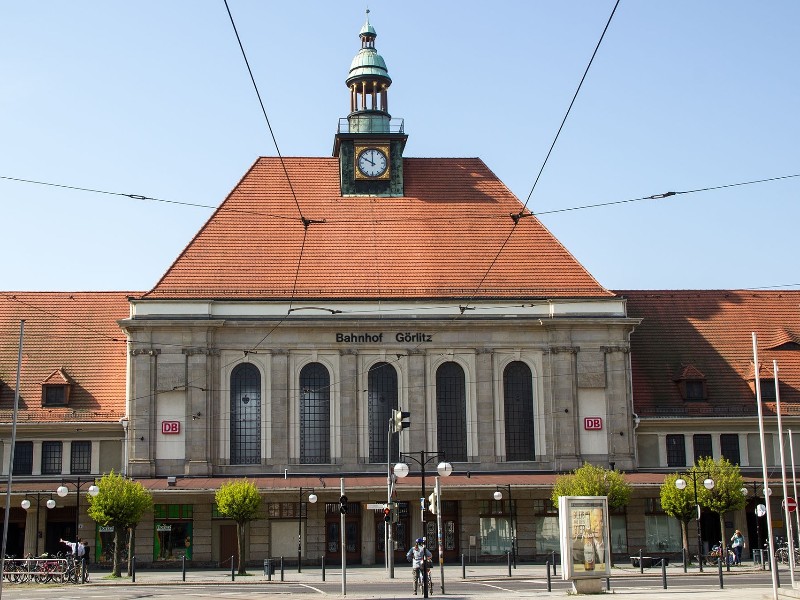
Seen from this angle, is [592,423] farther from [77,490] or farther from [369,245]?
[77,490]

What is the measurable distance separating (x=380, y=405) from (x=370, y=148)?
14695mm

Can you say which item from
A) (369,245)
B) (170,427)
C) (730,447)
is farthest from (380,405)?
(730,447)

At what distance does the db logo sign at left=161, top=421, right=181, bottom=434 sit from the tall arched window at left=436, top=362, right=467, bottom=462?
40.8 ft

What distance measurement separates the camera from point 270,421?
56.0 meters

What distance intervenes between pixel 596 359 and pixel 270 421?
16283 millimetres

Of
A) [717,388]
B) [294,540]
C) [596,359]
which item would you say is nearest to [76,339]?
[294,540]

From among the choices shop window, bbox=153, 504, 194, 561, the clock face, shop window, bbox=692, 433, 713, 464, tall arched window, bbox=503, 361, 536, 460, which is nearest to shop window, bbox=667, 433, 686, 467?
shop window, bbox=692, 433, 713, 464

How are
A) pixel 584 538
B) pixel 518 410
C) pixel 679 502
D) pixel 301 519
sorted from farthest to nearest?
pixel 518 410 < pixel 301 519 < pixel 679 502 < pixel 584 538

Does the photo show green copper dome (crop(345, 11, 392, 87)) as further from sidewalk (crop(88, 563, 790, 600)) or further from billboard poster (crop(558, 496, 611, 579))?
billboard poster (crop(558, 496, 611, 579))

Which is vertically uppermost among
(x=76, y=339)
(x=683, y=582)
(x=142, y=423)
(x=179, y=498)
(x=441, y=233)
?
(x=441, y=233)

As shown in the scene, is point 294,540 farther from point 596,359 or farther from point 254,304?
point 596,359

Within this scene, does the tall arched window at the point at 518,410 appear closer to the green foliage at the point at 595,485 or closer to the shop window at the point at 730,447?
the green foliage at the point at 595,485

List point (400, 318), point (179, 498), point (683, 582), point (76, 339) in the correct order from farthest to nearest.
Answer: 1. point (76, 339)
2. point (400, 318)
3. point (179, 498)
4. point (683, 582)

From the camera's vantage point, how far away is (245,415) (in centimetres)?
5638
